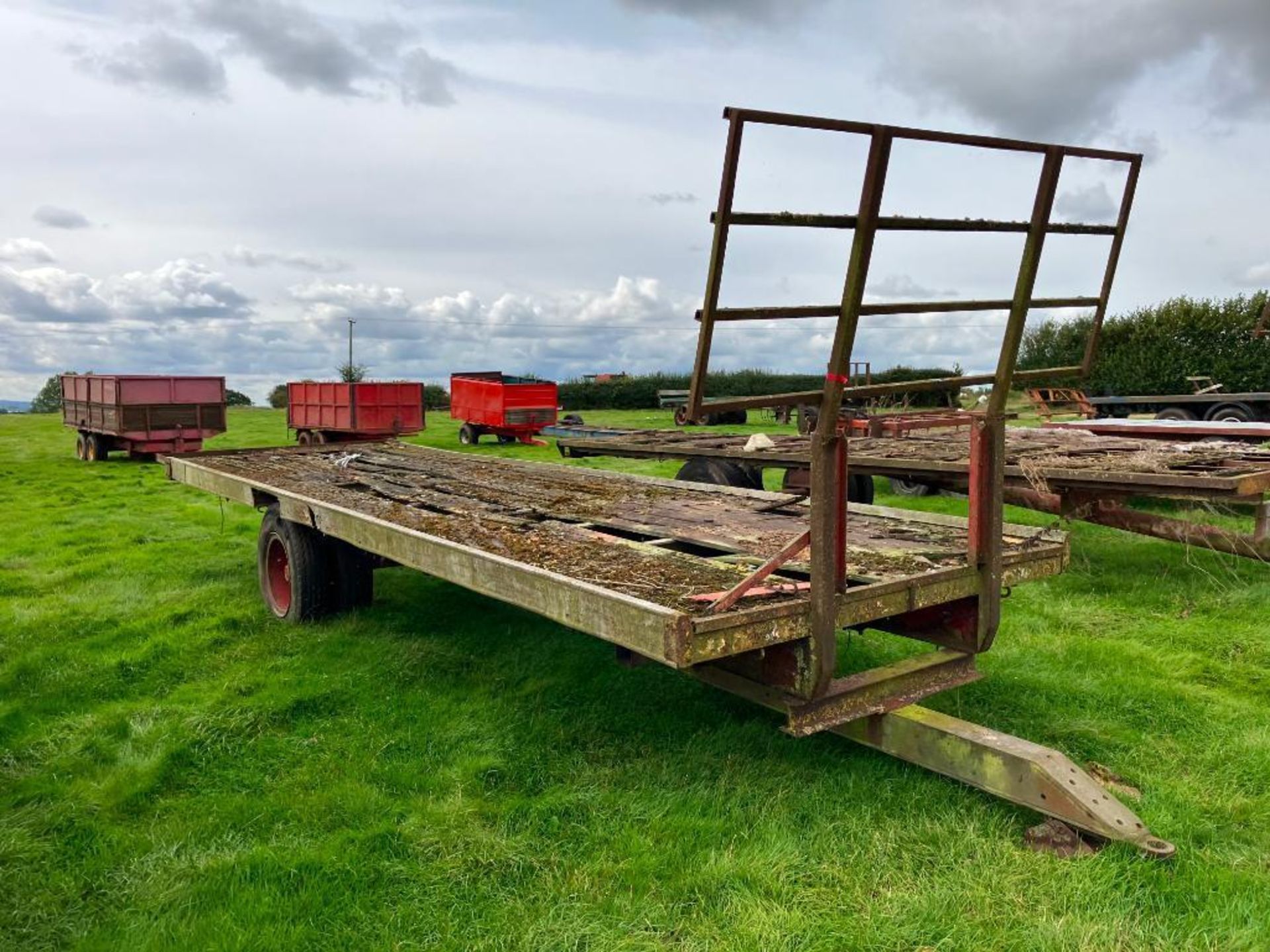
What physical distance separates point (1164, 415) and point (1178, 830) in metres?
19.6

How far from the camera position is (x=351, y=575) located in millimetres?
6129

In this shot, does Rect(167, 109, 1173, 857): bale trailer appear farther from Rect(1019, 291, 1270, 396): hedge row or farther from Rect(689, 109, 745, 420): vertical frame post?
Rect(1019, 291, 1270, 396): hedge row

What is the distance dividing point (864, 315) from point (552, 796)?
2093 millimetres

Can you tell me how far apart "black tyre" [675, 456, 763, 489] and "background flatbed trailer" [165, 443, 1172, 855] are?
8.89 feet

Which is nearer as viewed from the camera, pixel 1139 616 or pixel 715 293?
pixel 715 293

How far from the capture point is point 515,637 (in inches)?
221

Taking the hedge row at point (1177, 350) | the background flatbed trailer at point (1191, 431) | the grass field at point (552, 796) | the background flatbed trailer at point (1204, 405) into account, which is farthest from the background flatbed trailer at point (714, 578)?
the hedge row at point (1177, 350)

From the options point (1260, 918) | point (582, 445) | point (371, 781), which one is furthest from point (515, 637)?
point (582, 445)

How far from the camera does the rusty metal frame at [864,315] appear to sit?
2.71m

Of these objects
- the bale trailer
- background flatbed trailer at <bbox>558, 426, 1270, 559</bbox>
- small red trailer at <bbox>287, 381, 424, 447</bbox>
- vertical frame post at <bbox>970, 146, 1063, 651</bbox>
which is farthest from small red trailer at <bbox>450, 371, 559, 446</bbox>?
vertical frame post at <bbox>970, 146, 1063, 651</bbox>

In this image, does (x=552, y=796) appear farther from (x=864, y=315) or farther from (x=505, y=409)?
(x=505, y=409)

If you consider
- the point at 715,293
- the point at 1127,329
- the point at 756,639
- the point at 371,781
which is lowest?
the point at 371,781

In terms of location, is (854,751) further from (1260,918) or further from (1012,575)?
(1260,918)

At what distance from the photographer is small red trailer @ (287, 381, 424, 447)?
19609mm
